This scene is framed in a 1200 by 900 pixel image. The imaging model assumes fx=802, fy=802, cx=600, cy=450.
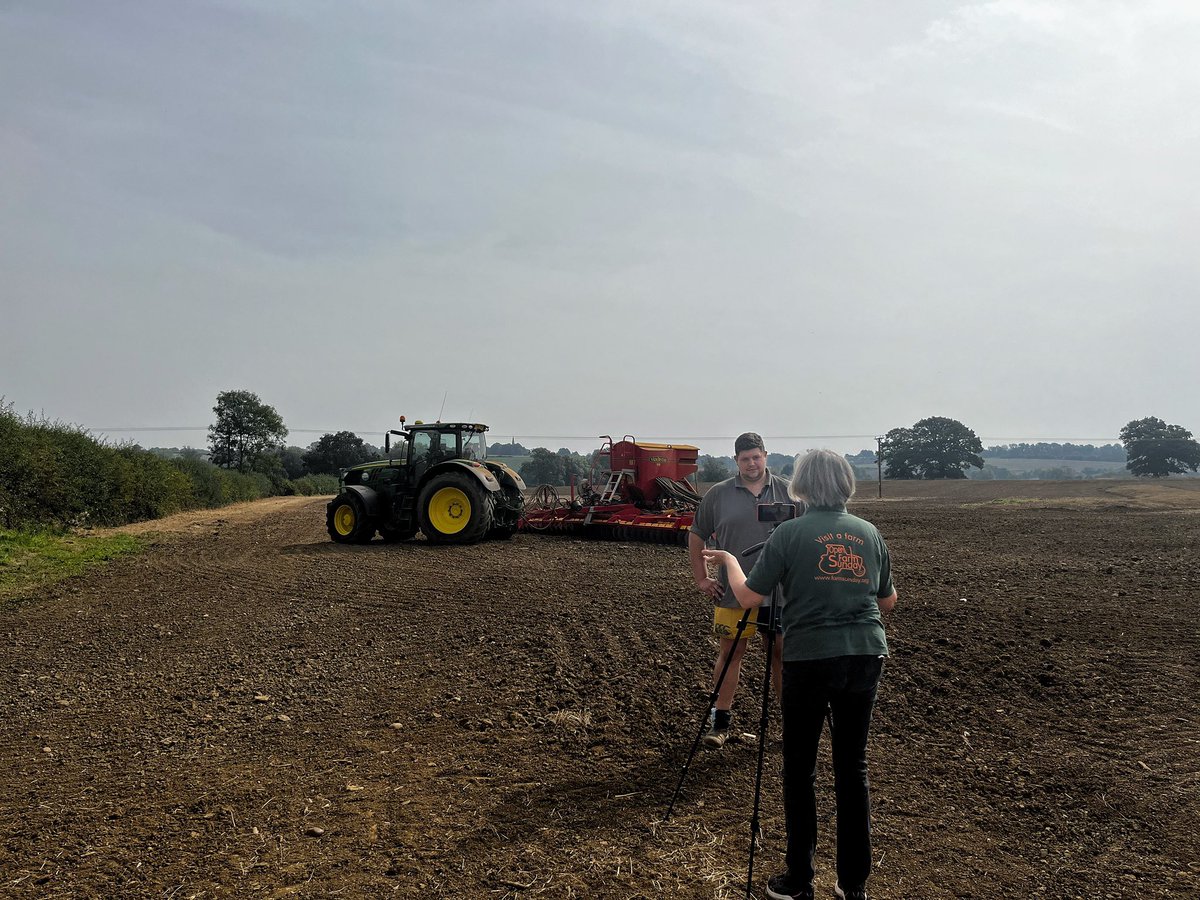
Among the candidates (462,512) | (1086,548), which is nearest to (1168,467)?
(1086,548)

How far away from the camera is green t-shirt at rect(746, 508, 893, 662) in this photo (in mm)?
3076

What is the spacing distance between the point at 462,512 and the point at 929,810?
1193 cm

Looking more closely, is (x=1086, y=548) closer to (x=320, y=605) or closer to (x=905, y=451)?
(x=320, y=605)

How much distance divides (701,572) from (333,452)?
6238 cm

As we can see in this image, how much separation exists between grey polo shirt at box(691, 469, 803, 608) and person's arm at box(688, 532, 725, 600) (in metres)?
0.04

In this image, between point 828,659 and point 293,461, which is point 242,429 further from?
point 828,659

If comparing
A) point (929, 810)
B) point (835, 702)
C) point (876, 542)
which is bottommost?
point (929, 810)

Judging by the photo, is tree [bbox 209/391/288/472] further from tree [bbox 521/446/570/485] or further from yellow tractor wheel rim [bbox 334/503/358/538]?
yellow tractor wheel rim [bbox 334/503/358/538]

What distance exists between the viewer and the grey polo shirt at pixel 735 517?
4.54 m

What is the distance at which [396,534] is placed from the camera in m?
16.2

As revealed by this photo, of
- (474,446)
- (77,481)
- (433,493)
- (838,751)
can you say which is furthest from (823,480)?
(77,481)

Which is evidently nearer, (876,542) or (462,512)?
(876,542)

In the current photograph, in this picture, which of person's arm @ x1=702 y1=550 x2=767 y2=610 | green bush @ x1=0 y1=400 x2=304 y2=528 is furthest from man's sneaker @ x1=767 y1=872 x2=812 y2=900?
green bush @ x1=0 y1=400 x2=304 y2=528

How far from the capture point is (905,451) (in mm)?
72875
